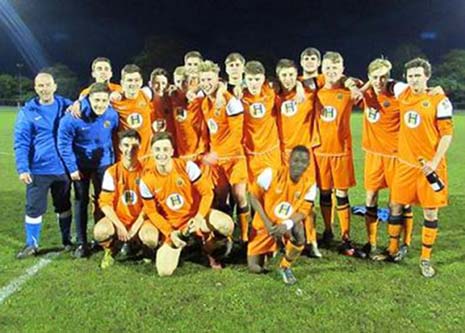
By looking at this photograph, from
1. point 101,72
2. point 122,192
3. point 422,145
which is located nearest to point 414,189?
point 422,145

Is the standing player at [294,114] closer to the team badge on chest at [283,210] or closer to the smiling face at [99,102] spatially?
the team badge on chest at [283,210]

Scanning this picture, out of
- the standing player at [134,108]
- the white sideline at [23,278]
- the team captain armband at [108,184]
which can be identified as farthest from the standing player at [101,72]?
the white sideline at [23,278]

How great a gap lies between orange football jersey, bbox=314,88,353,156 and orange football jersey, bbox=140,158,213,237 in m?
1.21

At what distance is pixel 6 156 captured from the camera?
504 inches

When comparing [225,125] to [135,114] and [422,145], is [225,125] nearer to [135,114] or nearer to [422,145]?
[135,114]

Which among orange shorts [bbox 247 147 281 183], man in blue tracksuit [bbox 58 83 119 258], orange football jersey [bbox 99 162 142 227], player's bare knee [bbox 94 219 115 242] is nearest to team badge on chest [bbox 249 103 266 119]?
orange shorts [bbox 247 147 281 183]

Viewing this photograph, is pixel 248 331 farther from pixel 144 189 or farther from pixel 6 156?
pixel 6 156

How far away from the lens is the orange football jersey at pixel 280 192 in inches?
177

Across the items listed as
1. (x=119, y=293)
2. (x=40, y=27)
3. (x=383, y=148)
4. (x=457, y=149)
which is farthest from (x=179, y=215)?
(x=40, y=27)

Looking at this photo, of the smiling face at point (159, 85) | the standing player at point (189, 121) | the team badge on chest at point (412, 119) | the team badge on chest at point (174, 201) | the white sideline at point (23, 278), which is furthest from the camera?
the smiling face at point (159, 85)

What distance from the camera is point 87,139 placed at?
16.3 feet

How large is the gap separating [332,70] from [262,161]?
1.08 m

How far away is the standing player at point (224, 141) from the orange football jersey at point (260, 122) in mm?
125

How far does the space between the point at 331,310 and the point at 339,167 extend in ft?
5.55
